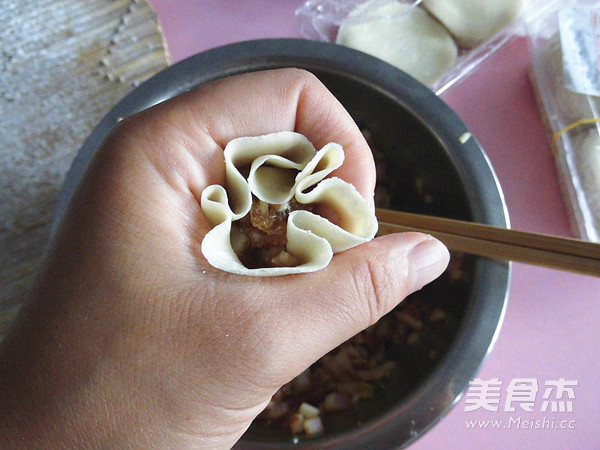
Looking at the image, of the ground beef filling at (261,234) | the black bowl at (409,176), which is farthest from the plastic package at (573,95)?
the ground beef filling at (261,234)

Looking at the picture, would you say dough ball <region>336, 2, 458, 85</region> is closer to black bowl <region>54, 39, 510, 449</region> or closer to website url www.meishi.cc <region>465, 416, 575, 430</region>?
black bowl <region>54, 39, 510, 449</region>

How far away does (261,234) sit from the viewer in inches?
21.7

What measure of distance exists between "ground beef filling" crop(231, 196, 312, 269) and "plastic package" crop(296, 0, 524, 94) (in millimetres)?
509

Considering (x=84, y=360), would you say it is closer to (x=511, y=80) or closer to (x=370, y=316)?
(x=370, y=316)

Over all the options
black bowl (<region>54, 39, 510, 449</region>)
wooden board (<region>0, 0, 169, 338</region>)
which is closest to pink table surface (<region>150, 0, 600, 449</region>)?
wooden board (<region>0, 0, 169, 338</region>)

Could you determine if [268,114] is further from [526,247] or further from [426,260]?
[526,247]

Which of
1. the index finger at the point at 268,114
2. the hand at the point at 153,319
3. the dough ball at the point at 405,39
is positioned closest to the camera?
the hand at the point at 153,319

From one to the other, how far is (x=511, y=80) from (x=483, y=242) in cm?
49

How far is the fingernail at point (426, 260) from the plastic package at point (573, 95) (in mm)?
410

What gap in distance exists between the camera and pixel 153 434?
429mm

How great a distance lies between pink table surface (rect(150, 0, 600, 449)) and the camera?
31.7 inches

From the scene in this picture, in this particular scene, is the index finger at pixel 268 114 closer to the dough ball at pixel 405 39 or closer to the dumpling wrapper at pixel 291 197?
the dumpling wrapper at pixel 291 197

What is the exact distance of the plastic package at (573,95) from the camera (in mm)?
826

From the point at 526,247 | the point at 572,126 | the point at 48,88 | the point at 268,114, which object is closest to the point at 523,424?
the point at 526,247
